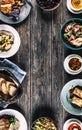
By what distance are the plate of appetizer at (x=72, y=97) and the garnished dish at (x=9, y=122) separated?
0.27 metres

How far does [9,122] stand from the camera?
3.06m

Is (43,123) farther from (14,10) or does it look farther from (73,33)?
(14,10)

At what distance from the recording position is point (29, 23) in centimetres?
306

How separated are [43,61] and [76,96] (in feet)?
0.84

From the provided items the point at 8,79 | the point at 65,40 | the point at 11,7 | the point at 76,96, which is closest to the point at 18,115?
the point at 8,79

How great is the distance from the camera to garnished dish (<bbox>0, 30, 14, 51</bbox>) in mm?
3004

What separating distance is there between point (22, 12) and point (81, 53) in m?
0.38

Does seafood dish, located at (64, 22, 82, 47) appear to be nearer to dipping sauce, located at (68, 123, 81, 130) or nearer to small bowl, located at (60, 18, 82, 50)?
small bowl, located at (60, 18, 82, 50)

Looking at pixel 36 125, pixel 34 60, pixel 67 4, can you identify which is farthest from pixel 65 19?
pixel 36 125

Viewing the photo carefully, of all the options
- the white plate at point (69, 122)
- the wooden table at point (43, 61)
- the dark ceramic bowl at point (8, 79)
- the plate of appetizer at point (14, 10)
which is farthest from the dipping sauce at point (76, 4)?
the white plate at point (69, 122)

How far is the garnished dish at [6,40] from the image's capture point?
9.86ft

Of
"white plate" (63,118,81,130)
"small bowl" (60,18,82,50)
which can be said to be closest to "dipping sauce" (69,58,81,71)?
"small bowl" (60,18,82,50)

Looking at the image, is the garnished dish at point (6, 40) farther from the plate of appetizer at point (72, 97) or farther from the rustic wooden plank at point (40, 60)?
the plate of appetizer at point (72, 97)

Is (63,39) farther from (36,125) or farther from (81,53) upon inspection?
(36,125)
